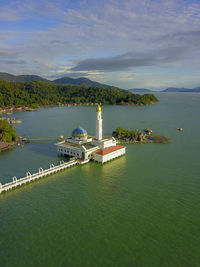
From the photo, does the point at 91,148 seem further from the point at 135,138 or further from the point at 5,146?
the point at 5,146

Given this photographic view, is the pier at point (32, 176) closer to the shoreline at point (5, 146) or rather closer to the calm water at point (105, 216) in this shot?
the calm water at point (105, 216)

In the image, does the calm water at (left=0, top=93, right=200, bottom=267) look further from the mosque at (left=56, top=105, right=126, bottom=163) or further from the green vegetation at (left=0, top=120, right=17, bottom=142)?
the green vegetation at (left=0, top=120, right=17, bottom=142)

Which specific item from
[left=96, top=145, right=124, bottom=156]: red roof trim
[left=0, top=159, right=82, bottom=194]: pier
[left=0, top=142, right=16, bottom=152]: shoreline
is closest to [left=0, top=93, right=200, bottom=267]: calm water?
[left=0, top=159, right=82, bottom=194]: pier

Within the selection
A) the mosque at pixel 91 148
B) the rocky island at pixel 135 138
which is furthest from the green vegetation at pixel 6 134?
the rocky island at pixel 135 138

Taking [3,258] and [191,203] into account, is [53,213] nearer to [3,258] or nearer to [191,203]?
[3,258]

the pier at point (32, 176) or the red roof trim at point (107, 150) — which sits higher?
the red roof trim at point (107, 150)

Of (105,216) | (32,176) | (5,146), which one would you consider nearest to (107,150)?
(32,176)
